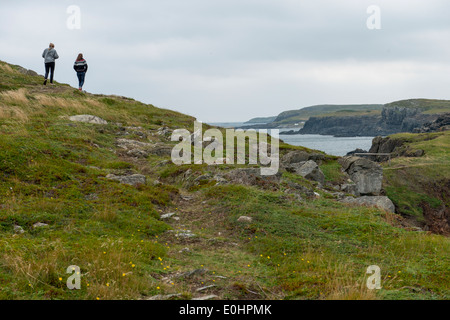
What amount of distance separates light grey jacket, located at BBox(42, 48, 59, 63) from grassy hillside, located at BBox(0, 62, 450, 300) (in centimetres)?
1051

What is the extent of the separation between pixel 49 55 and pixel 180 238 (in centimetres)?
2278

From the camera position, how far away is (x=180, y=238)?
1029 cm

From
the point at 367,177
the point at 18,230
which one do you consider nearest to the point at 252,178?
the point at 18,230

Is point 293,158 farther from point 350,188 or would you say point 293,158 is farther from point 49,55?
point 49,55

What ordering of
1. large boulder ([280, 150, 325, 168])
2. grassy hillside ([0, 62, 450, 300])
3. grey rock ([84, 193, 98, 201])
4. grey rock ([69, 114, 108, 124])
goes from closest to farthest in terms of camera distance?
grassy hillside ([0, 62, 450, 300]) → grey rock ([84, 193, 98, 201]) → grey rock ([69, 114, 108, 124]) → large boulder ([280, 150, 325, 168])

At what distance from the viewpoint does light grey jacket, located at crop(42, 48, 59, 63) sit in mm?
27106

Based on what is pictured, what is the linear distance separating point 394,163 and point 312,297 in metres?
34.8

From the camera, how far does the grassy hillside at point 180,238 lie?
22.2 ft

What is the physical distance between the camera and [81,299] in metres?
6.03

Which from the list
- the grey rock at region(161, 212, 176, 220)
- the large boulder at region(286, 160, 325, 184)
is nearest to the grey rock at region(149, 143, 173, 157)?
the large boulder at region(286, 160, 325, 184)

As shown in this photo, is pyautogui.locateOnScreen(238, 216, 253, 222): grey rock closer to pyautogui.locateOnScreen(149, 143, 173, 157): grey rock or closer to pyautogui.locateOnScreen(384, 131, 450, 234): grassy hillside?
pyautogui.locateOnScreen(149, 143, 173, 157): grey rock

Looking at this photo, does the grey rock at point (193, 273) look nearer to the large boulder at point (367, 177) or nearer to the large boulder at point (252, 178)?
the large boulder at point (252, 178)
